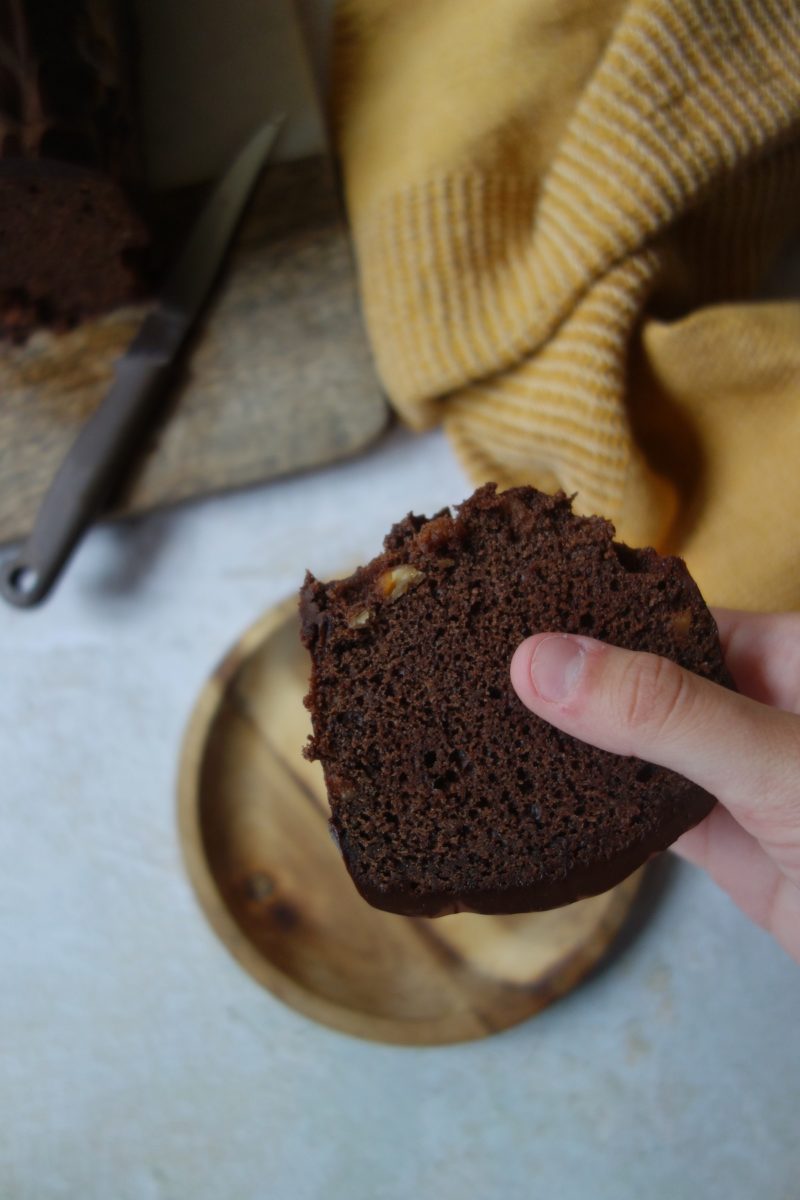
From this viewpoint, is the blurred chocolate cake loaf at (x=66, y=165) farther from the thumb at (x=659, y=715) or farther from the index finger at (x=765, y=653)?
the index finger at (x=765, y=653)

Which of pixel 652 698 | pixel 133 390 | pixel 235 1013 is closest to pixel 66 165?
pixel 133 390

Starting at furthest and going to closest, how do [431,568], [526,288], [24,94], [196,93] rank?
[196,93], [526,288], [24,94], [431,568]

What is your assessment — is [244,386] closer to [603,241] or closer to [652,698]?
[603,241]

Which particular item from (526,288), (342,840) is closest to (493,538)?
(342,840)

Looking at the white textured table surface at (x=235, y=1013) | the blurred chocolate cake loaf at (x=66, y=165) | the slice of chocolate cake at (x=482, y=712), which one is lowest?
the white textured table surface at (x=235, y=1013)

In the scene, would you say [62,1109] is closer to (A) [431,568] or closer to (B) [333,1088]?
(B) [333,1088]

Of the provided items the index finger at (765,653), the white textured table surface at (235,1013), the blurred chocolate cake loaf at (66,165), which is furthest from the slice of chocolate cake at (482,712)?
the blurred chocolate cake loaf at (66,165)
